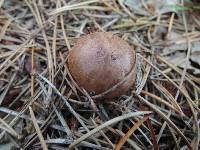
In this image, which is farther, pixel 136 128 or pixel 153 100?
pixel 153 100

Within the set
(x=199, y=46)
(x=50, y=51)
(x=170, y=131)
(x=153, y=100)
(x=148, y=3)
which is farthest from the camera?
(x=148, y=3)

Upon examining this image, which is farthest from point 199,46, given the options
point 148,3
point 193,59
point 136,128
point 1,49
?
point 1,49

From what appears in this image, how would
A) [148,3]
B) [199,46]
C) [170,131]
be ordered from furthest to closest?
1. [148,3]
2. [199,46]
3. [170,131]

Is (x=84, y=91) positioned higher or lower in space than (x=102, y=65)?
lower

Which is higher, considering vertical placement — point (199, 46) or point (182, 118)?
point (199, 46)

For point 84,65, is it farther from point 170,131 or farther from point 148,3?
point 148,3
